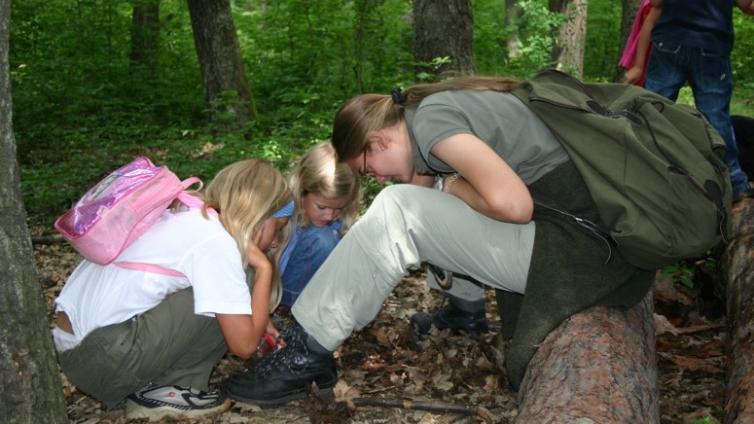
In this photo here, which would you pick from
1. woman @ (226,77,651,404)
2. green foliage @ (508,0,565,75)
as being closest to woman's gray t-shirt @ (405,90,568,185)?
woman @ (226,77,651,404)

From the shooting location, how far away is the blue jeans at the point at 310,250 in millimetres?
3861

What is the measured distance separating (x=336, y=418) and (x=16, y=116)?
7864mm

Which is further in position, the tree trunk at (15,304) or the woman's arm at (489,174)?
the woman's arm at (489,174)

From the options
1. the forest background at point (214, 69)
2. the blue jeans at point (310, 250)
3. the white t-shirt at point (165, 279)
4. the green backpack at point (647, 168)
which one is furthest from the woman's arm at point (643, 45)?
the white t-shirt at point (165, 279)

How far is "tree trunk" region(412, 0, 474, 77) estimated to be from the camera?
6.56 meters

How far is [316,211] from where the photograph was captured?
Answer: 148 inches

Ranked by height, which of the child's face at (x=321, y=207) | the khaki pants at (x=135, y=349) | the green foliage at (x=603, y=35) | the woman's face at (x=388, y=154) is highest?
the woman's face at (x=388, y=154)

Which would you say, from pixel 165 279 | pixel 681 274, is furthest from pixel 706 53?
pixel 165 279

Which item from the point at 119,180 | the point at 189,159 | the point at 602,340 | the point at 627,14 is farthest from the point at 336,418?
the point at 627,14

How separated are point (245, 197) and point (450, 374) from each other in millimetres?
1306

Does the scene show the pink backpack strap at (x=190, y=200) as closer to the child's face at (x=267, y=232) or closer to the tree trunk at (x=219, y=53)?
the child's face at (x=267, y=232)

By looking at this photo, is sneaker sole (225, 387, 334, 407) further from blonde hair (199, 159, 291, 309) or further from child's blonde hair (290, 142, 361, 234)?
child's blonde hair (290, 142, 361, 234)

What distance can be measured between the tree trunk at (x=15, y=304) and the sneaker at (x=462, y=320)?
207 centimetres

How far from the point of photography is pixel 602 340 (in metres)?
2.58
